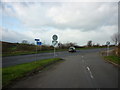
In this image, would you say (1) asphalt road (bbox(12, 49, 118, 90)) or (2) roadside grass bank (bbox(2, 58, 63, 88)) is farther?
(2) roadside grass bank (bbox(2, 58, 63, 88))

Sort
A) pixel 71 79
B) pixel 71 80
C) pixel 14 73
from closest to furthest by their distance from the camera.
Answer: pixel 71 80
pixel 71 79
pixel 14 73

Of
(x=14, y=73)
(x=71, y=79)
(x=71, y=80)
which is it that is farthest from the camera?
(x=14, y=73)

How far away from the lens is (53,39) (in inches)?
938

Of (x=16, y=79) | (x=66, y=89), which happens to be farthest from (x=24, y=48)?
(x=66, y=89)

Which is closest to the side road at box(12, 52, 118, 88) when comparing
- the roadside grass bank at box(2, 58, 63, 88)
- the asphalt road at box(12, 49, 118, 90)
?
the asphalt road at box(12, 49, 118, 90)

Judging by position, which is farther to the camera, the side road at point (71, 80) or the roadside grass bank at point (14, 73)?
the roadside grass bank at point (14, 73)

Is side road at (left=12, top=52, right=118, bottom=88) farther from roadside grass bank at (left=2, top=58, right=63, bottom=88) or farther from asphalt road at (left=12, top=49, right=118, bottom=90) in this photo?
roadside grass bank at (left=2, top=58, right=63, bottom=88)

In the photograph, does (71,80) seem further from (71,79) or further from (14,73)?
(14,73)

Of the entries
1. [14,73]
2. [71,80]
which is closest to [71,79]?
[71,80]

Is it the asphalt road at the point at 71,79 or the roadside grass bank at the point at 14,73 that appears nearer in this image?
the asphalt road at the point at 71,79

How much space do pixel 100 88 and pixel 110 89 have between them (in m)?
0.45

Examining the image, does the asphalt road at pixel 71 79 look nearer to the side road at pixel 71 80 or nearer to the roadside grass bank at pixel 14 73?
the side road at pixel 71 80

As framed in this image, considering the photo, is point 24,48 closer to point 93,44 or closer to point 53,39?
point 53,39

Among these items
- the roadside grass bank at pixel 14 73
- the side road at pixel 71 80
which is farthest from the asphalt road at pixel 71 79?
the roadside grass bank at pixel 14 73
